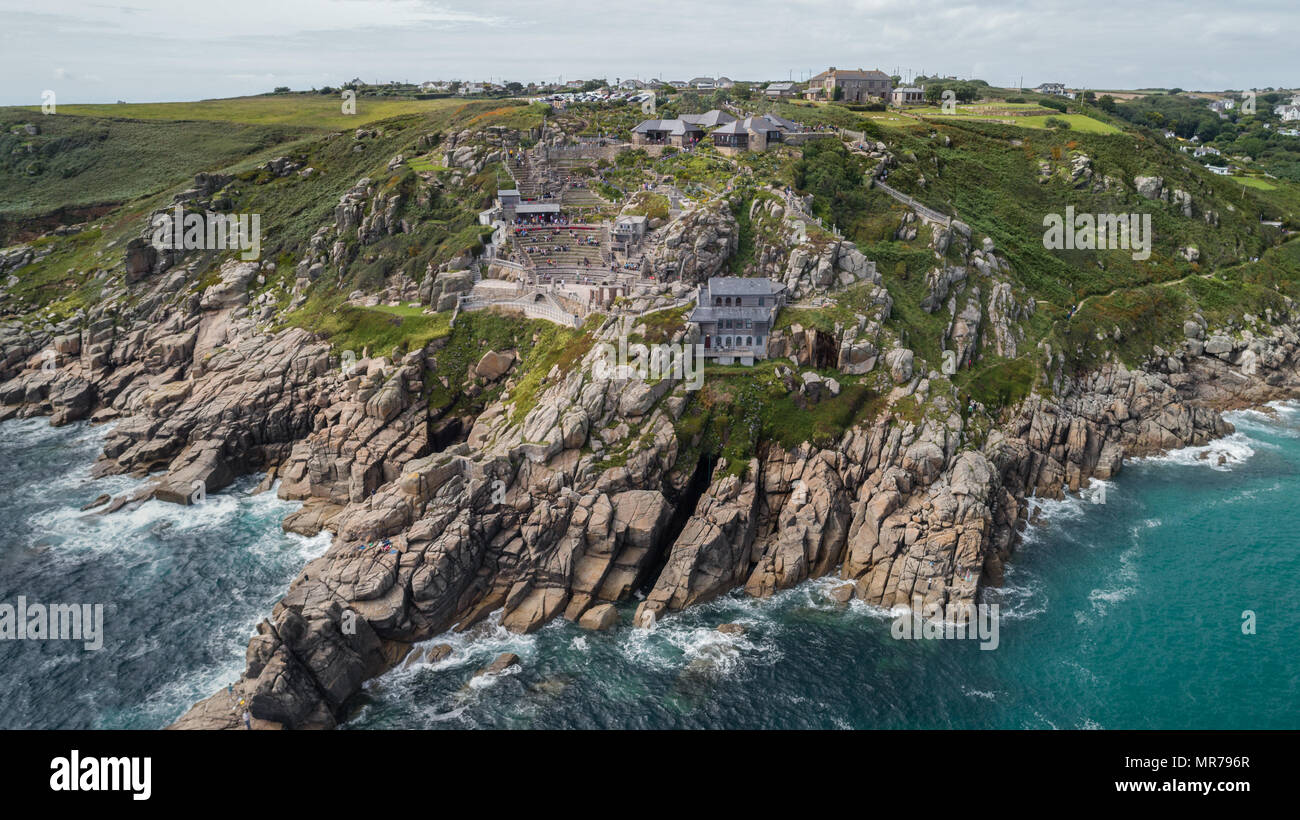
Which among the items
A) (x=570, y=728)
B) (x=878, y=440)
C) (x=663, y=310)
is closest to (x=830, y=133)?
(x=663, y=310)

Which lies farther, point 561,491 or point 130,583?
point 561,491

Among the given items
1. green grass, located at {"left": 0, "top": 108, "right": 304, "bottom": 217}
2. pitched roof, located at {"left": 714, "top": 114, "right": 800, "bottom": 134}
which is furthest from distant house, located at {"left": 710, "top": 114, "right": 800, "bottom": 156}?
green grass, located at {"left": 0, "top": 108, "right": 304, "bottom": 217}

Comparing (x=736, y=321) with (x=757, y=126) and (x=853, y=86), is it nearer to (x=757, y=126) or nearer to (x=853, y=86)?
(x=757, y=126)

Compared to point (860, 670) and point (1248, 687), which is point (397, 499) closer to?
point (860, 670)

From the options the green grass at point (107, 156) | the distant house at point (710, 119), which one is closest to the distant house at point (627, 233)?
the distant house at point (710, 119)

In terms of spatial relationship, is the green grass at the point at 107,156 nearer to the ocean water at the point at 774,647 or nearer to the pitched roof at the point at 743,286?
the ocean water at the point at 774,647

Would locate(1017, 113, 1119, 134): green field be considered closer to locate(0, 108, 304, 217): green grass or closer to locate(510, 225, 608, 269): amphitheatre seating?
locate(510, 225, 608, 269): amphitheatre seating

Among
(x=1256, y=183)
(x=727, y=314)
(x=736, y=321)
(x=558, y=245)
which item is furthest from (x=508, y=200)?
(x=1256, y=183)
